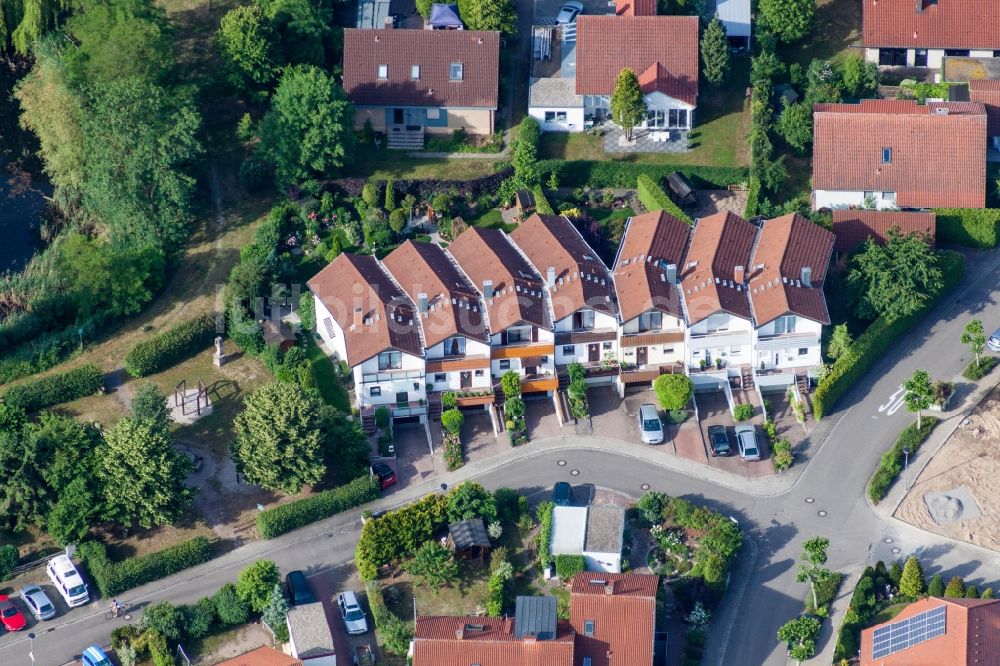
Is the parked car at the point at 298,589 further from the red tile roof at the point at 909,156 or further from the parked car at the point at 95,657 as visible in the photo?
the red tile roof at the point at 909,156

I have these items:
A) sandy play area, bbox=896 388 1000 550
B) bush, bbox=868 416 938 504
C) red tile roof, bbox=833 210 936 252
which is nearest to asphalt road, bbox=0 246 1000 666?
bush, bbox=868 416 938 504

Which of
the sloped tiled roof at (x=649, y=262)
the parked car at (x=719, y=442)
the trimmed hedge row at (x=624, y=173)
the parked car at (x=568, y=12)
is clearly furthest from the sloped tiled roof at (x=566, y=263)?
the parked car at (x=568, y=12)

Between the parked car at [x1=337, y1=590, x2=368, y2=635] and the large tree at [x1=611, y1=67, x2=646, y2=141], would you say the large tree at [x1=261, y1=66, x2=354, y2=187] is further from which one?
the parked car at [x1=337, y1=590, x2=368, y2=635]

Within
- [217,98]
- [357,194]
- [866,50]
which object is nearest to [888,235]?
[866,50]

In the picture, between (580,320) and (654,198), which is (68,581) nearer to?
(580,320)

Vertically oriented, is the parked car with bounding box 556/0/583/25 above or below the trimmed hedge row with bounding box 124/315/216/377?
above

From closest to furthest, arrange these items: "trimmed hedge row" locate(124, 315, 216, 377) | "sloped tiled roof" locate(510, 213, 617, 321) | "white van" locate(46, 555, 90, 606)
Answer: "white van" locate(46, 555, 90, 606) → "sloped tiled roof" locate(510, 213, 617, 321) → "trimmed hedge row" locate(124, 315, 216, 377)

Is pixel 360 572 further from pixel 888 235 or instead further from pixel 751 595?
pixel 888 235
